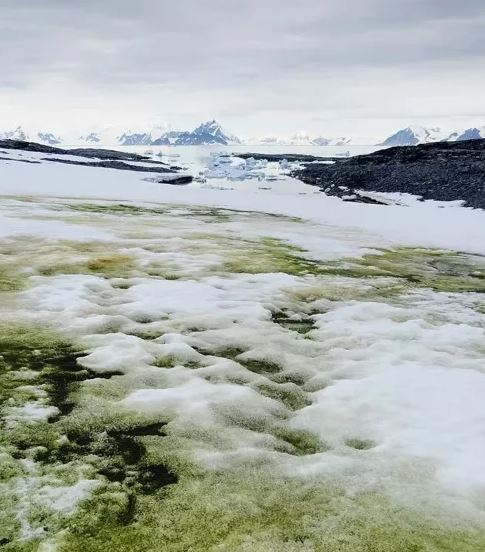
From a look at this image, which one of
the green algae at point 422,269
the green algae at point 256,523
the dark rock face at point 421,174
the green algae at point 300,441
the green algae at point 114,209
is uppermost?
the dark rock face at point 421,174

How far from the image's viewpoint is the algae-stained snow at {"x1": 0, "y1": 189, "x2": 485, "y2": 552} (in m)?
3.12

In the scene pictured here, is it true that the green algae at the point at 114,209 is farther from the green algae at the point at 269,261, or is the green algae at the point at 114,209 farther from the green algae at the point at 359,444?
the green algae at the point at 359,444

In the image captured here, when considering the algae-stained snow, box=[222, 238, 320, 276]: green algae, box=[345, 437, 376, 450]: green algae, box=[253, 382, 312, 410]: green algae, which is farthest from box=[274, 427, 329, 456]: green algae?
box=[222, 238, 320, 276]: green algae

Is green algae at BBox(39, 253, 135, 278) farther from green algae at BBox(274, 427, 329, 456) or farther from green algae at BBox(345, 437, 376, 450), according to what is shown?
green algae at BBox(345, 437, 376, 450)

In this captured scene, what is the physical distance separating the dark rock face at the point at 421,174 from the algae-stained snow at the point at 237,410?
19090mm

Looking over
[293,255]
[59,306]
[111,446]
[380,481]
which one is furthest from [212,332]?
[293,255]

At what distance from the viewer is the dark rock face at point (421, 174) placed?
29375mm

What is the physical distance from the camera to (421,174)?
35.6m

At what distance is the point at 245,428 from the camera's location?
13.9 feet

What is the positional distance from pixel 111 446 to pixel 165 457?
400mm

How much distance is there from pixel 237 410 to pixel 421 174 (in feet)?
111

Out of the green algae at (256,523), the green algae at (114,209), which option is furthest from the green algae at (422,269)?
the green algae at (114,209)

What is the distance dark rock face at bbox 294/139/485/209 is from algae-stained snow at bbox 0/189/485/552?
19.1 metres

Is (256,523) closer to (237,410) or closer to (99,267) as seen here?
(237,410)
